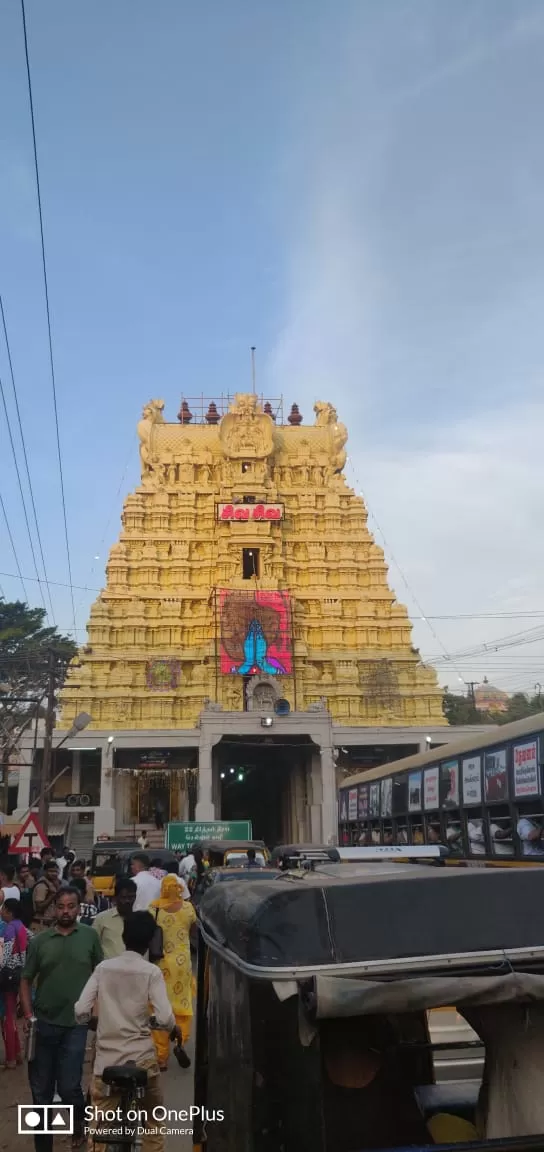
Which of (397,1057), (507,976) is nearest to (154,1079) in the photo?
(397,1057)

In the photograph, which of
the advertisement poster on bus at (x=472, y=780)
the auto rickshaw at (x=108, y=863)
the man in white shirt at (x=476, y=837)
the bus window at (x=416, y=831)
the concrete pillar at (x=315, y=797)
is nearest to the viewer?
the man in white shirt at (x=476, y=837)

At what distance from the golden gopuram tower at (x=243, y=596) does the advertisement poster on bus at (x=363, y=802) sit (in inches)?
532

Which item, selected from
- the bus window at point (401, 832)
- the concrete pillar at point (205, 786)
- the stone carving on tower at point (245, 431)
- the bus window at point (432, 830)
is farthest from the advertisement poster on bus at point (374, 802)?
the stone carving on tower at point (245, 431)

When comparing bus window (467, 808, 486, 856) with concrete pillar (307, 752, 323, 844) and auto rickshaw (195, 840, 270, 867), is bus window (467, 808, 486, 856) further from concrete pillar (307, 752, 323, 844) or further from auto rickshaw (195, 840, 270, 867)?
concrete pillar (307, 752, 323, 844)

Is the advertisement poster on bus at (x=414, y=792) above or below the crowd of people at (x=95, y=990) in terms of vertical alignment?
above

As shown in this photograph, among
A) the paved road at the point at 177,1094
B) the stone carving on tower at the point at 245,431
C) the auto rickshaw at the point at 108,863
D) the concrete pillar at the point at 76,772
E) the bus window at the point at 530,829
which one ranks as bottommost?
the paved road at the point at 177,1094

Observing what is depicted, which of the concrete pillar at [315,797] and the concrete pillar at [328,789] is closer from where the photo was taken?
the concrete pillar at [328,789]

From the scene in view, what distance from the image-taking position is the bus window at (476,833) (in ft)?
44.9

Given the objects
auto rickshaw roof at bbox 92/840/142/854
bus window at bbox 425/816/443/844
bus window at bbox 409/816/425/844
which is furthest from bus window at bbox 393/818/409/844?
auto rickshaw roof at bbox 92/840/142/854

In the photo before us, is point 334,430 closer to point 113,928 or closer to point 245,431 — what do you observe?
point 245,431

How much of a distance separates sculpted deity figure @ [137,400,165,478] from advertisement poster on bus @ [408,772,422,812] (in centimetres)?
3130

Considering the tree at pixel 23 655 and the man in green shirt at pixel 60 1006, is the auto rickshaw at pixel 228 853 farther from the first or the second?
the tree at pixel 23 655

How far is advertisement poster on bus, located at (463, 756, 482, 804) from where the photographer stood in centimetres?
1400

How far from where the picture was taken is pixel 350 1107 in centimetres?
298
